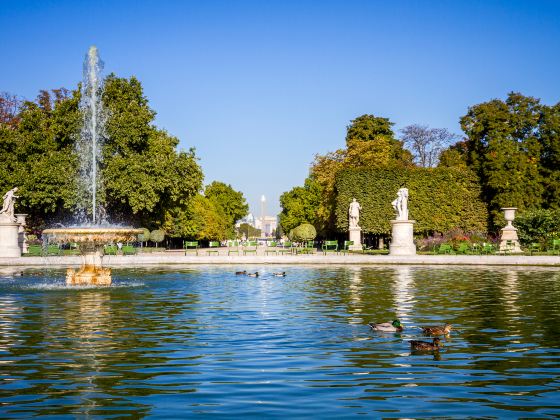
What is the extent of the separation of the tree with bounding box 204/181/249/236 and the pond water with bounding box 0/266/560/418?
3640 inches

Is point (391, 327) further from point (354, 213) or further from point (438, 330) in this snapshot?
point (354, 213)

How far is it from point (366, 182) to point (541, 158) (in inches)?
622

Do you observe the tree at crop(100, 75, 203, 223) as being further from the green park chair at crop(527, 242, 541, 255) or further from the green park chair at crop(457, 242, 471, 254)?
the green park chair at crop(527, 242, 541, 255)

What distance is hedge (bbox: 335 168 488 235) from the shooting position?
5631 centimetres

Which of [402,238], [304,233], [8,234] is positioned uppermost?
[304,233]

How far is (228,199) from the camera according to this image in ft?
375

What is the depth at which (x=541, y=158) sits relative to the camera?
2383 inches

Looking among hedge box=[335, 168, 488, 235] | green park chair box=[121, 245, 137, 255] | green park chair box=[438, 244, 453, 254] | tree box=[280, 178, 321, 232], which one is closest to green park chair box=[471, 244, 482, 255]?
green park chair box=[438, 244, 453, 254]

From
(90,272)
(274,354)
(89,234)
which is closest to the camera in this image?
(274,354)

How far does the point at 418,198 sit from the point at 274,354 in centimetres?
4750

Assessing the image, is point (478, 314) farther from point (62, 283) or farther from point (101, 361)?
point (62, 283)

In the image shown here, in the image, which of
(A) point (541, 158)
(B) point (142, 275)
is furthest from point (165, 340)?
(A) point (541, 158)

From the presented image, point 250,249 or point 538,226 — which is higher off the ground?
point 538,226

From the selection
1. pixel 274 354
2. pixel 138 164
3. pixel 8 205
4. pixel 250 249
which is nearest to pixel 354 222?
pixel 250 249
